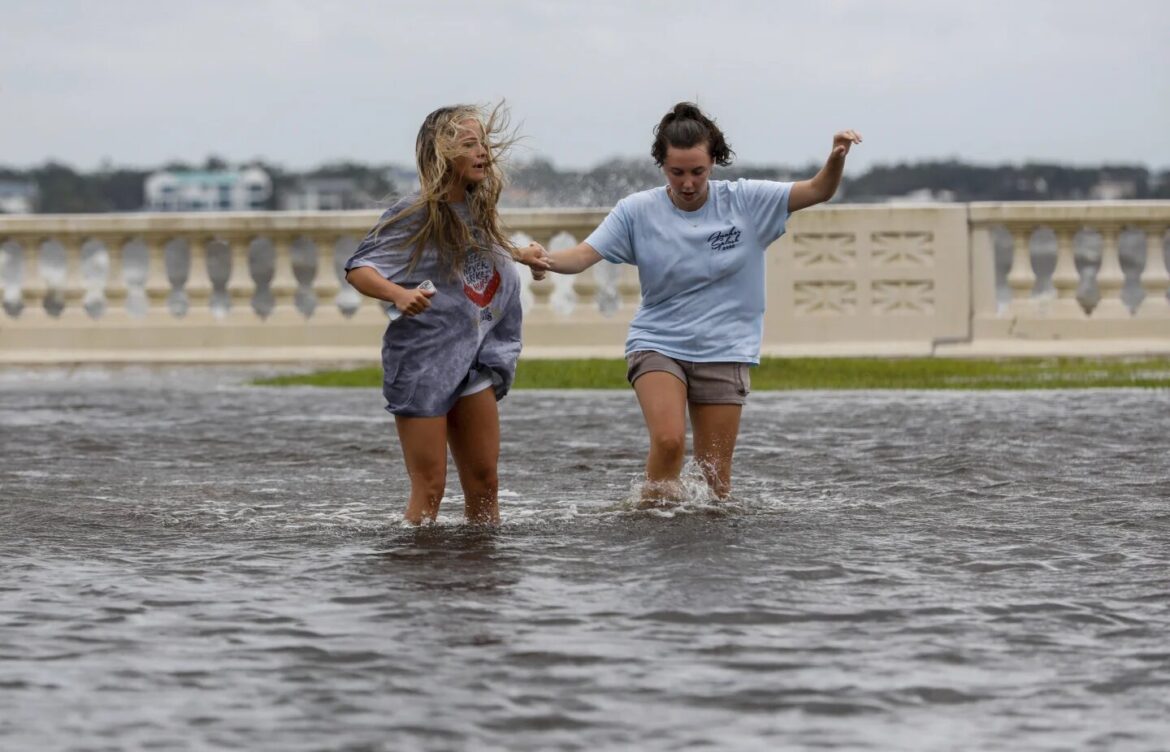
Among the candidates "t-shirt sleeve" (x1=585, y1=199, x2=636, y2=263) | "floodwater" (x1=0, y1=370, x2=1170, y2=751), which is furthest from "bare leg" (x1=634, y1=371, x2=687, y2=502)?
"t-shirt sleeve" (x1=585, y1=199, x2=636, y2=263)

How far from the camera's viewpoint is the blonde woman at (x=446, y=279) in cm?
733

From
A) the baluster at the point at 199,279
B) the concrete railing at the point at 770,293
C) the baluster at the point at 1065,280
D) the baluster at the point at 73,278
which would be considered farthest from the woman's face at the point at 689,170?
the baluster at the point at 73,278

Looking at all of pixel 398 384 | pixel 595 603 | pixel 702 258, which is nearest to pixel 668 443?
pixel 702 258

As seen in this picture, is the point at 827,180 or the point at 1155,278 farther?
the point at 1155,278

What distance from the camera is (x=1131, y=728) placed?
4738 mm

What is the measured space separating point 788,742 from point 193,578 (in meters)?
2.67

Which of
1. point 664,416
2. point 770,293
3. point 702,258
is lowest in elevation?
point 664,416

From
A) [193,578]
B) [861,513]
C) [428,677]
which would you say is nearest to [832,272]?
[861,513]

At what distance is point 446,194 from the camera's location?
24.1 ft

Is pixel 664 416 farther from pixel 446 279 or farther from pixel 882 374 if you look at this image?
pixel 882 374

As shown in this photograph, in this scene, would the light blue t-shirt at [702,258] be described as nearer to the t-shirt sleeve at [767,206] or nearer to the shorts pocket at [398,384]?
the t-shirt sleeve at [767,206]

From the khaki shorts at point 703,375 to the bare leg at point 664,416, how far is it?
30 mm

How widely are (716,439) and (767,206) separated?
86 centimetres

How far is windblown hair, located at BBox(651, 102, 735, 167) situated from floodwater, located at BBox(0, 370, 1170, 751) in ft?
4.25
